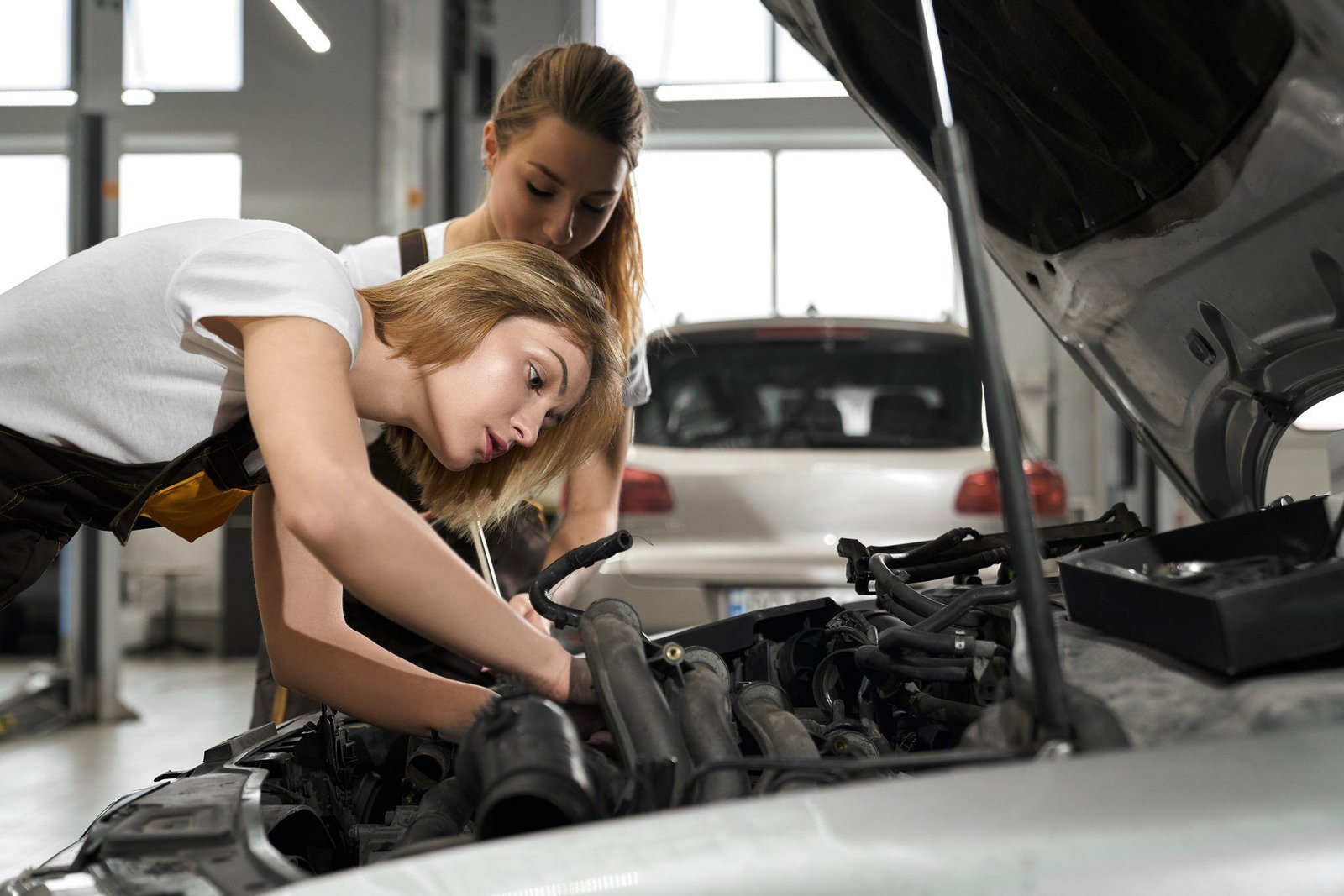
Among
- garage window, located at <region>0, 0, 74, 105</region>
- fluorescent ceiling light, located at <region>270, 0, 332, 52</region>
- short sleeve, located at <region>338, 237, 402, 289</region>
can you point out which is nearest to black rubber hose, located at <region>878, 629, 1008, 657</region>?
short sleeve, located at <region>338, 237, 402, 289</region>

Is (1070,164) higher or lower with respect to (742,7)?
lower

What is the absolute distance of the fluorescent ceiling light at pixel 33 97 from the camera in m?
8.47

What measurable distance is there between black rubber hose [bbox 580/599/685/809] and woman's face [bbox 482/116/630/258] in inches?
38.9

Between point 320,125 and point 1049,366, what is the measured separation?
5.93 m

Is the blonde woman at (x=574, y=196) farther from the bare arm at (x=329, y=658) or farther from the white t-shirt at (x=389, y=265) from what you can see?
the bare arm at (x=329, y=658)

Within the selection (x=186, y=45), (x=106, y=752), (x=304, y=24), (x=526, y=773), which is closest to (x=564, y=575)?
(x=526, y=773)

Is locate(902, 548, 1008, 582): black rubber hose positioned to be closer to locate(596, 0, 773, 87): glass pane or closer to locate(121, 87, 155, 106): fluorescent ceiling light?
locate(596, 0, 773, 87): glass pane

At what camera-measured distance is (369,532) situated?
3.35ft

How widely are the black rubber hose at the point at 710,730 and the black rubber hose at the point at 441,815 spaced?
0.23m

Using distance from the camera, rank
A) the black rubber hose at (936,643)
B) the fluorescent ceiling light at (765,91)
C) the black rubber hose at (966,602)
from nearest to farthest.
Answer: the black rubber hose at (936,643), the black rubber hose at (966,602), the fluorescent ceiling light at (765,91)

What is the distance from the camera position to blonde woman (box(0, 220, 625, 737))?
1098mm

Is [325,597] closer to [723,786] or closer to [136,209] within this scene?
[723,786]

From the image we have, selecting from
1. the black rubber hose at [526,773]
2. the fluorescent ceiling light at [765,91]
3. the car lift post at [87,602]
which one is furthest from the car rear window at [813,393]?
the fluorescent ceiling light at [765,91]

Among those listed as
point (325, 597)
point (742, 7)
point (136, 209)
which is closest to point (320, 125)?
point (136, 209)
